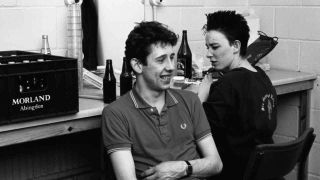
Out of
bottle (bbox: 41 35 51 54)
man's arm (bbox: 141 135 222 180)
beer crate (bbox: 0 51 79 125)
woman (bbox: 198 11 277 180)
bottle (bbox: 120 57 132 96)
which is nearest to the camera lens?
beer crate (bbox: 0 51 79 125)

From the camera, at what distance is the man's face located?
2.11 metres

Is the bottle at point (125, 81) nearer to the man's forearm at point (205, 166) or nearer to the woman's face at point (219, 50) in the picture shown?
the woman's face at point (219, 50)

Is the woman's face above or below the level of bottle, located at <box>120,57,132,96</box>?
above

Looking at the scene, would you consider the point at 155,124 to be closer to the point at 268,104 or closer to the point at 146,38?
the point at 146,38

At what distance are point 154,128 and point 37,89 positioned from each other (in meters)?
0.48

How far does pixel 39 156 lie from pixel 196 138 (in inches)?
36.6

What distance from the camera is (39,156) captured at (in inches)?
106

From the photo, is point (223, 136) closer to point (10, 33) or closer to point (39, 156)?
point (39, 156)

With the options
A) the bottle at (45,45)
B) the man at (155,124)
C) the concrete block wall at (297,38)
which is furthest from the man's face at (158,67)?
the concrete block wall at (297,38)

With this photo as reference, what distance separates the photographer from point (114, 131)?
2004 mm

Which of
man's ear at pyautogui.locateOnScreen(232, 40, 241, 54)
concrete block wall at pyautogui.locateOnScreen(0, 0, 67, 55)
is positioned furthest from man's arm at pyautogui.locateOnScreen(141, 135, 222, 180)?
concrete block wall at pyautogui.locateOnScreen(0, 0, 67, 55)

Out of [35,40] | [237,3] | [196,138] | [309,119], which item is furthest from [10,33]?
[309,119]

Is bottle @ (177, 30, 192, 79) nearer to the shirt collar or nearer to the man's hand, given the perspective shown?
the shirt collar

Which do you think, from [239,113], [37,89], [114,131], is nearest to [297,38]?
[239,113]
